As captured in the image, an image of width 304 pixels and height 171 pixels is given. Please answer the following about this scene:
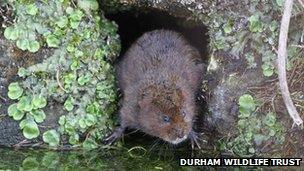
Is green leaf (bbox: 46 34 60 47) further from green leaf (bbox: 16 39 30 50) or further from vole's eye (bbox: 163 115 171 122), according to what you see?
vole's eye (bbox: 163 115 171 122)

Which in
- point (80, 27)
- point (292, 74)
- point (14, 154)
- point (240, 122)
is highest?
point (80, 27)

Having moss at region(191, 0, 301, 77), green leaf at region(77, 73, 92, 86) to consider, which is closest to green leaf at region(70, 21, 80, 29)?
green leaf at region(77, 73, 92, 86)

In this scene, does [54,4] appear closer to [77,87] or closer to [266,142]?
[77,87]

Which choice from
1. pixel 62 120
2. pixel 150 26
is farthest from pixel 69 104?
pixel 150 26

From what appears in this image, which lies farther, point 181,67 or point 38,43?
point 181,67

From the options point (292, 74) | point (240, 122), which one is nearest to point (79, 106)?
point (240, 122)

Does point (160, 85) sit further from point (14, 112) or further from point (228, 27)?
point (14, 112)
